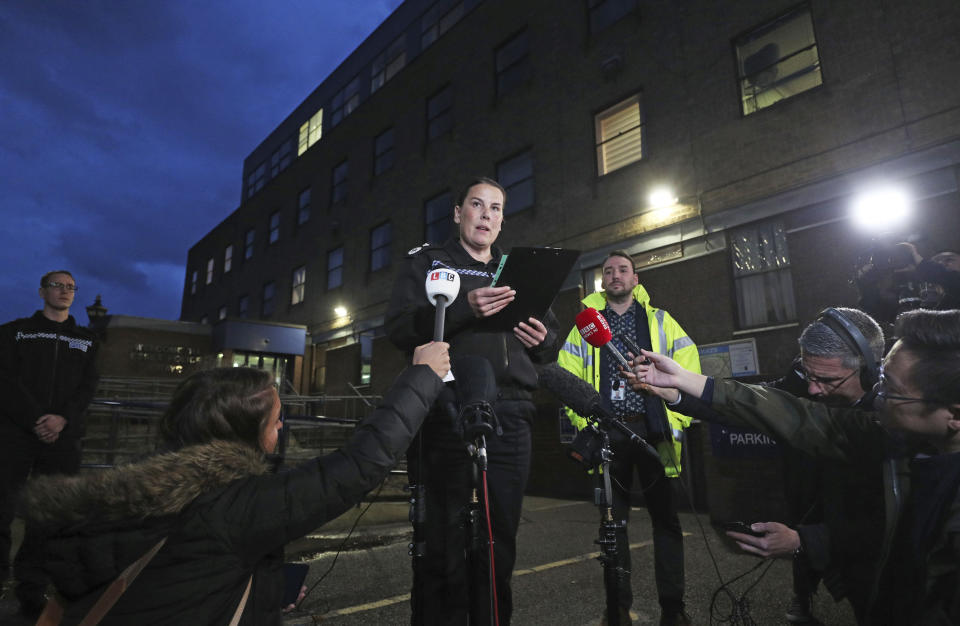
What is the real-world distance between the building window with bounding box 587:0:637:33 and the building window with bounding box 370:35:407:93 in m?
8.99

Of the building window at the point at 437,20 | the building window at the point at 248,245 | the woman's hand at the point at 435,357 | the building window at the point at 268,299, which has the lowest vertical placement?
the woman's hand at the point at 435,357

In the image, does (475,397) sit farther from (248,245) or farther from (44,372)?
(248,245)

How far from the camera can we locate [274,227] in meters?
25.5

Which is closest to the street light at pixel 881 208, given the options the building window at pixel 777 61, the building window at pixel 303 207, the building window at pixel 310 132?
the building window at pixel 777 61

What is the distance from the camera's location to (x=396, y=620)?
3.64 metres

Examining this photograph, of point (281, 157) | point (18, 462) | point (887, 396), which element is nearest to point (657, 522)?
point (887, 396)

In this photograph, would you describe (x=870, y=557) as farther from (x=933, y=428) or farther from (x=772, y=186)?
(x=772, y=186)

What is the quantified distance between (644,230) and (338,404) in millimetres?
13033

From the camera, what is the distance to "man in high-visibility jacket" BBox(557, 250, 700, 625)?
347 centimetres

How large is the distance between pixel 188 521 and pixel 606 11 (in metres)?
14.2

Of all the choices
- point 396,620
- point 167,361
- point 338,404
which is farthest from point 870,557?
point 167,361

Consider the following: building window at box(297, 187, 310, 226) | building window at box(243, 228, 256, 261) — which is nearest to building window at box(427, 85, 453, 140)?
building window at box(297, 187, 310, 226)

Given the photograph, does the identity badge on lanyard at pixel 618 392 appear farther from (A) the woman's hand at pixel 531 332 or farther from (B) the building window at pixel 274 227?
(B) the building window at pixel 274 227

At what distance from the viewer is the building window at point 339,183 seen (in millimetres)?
21234
